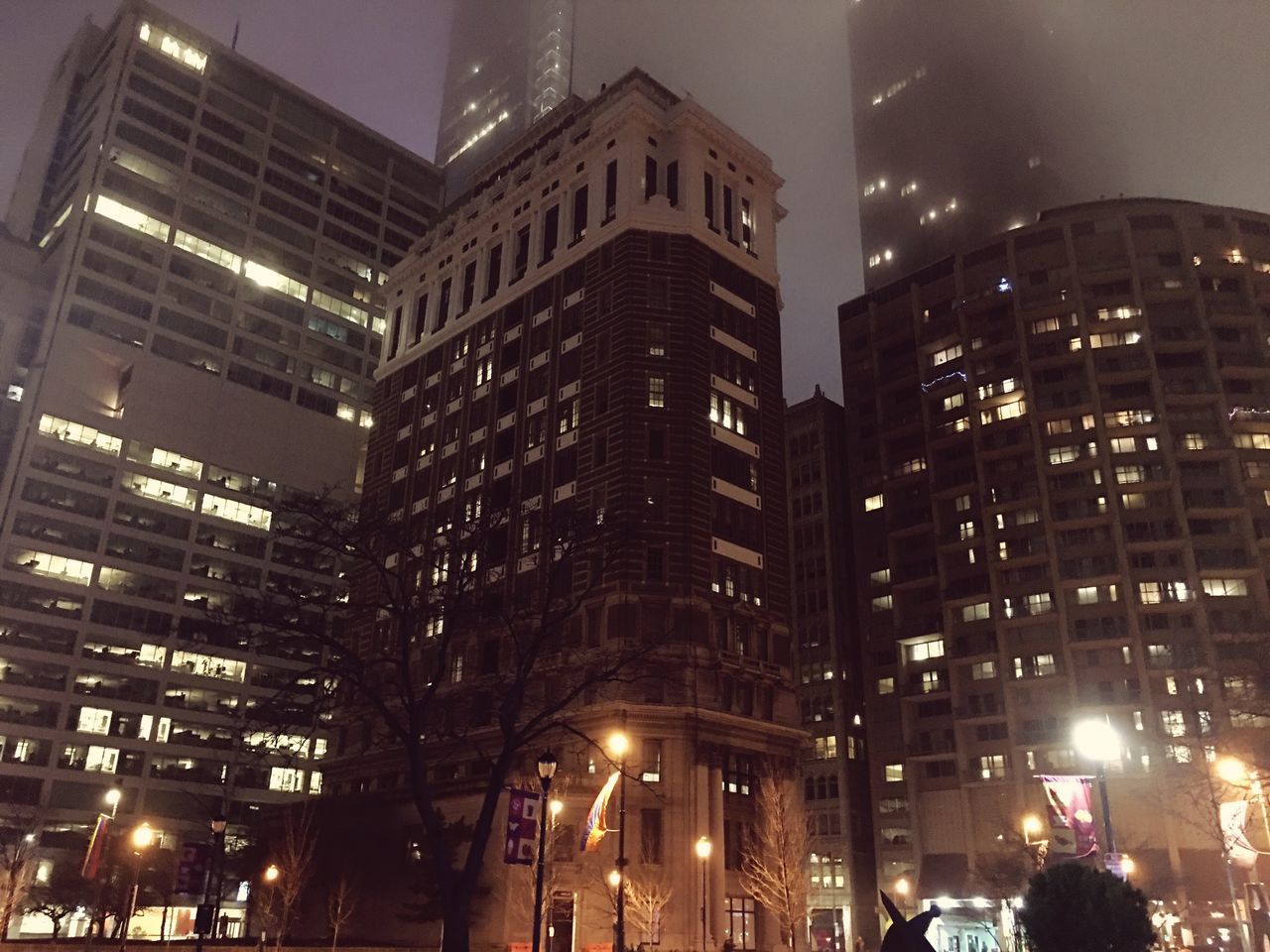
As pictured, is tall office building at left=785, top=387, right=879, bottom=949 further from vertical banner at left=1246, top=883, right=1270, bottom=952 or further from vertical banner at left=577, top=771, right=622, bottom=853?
vertical banner at left=577, top=771, right=622, bottom=853

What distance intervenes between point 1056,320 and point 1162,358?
11.2 m

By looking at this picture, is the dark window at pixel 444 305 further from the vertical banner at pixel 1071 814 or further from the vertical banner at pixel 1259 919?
the vertical banner at pixel 1259 919

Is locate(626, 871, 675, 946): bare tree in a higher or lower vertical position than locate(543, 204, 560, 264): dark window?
lower

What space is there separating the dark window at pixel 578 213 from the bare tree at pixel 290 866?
5237 centimetres

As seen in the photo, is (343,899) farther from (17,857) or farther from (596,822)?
(596,822)

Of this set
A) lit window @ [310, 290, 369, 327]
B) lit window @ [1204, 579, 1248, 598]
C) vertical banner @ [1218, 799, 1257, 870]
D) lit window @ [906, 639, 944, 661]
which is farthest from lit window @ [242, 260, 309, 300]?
vertical banner @ [1218, 799, 1257, 870]

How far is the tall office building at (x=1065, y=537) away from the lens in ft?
288

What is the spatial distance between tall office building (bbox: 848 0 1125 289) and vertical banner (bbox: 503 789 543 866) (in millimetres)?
128755

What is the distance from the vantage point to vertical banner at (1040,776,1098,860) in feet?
93.4

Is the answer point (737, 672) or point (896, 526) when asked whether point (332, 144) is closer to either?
point (896, 526)

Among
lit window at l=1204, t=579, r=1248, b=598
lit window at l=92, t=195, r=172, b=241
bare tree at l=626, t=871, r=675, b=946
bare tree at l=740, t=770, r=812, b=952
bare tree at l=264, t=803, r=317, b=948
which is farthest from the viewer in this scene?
lit window at l=92, t=195, r=172, b=241

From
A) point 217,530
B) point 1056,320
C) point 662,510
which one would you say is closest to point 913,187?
point 1056,320

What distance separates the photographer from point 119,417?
114312mm

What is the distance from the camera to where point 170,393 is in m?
120
